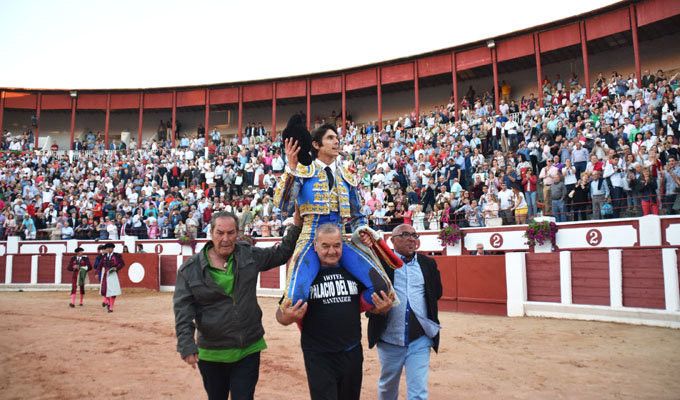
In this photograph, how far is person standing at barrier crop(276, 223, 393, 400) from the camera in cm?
286

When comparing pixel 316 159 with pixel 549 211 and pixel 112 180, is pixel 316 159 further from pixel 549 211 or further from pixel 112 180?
pixel 112 180

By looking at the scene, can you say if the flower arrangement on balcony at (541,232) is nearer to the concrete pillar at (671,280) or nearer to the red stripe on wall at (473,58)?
the concrete pillar at (671,280)

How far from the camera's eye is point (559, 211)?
11.4 meters

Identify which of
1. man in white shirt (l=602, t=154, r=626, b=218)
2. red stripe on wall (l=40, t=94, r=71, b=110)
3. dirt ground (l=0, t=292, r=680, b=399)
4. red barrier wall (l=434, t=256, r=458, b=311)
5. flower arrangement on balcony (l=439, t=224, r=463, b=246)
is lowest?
dirt ground (l=0, t=292, r=680, b=399)

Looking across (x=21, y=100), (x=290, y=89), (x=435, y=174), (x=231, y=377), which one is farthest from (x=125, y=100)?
(x=231, y=377)

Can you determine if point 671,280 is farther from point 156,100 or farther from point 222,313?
point 156,100

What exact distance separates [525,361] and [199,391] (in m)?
3.69

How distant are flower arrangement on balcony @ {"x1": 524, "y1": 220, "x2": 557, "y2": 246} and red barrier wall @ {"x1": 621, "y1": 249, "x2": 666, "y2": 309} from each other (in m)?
2.59

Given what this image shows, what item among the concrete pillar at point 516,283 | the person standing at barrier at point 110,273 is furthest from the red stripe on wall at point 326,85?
the concrete pillar at point 516,283

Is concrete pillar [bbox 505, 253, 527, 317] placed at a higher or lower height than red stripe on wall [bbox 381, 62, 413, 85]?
lower

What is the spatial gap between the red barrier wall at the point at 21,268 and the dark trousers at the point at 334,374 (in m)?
19.0

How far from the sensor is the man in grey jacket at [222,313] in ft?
9.98

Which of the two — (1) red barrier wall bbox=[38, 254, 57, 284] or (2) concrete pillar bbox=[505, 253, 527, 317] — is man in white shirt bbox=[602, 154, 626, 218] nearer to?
(2) concrete pillar bbox=[505, 253, 527, 317]

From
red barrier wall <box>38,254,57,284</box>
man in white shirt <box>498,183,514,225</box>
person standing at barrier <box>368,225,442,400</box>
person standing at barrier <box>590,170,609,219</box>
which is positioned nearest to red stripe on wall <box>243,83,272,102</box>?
red barrier wall <box>38,254,57,284</box>
